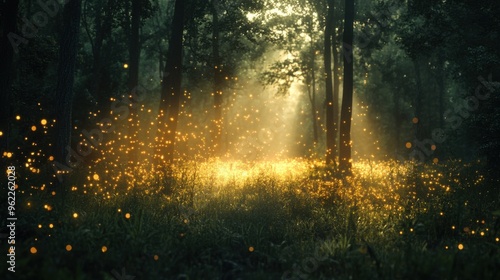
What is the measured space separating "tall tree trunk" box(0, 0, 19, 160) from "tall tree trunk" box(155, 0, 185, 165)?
4.73 metres

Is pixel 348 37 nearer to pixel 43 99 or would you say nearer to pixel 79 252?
pixel 79 252

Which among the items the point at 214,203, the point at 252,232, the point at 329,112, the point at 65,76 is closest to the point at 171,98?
the point at 65,76

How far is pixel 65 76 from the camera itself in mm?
10062

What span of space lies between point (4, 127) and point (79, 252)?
844 cm

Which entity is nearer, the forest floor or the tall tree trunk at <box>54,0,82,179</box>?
the forest floor

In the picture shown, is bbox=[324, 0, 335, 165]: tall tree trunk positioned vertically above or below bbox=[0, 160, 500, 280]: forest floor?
above

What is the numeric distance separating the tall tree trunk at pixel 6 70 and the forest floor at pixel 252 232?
339cm

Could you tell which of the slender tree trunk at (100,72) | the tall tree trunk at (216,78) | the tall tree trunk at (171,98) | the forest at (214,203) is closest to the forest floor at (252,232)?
the forest at (214,203)

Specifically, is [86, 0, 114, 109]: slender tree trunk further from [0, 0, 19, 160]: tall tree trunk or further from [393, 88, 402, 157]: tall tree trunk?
[393, 88, 402, 157]: tall tree trunk

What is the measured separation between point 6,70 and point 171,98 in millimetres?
5255

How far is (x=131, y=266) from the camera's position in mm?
5895

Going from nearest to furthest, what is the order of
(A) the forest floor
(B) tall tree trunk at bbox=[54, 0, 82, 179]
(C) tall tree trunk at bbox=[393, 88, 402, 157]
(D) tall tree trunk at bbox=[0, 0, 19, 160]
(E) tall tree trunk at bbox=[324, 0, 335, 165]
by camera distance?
(A) the forest floor
(B) tall tree trunk at bbox=[54, 0, 82, 179]
(D) tall tree trunk at bbox=[0, 0, 19, 160]
(E) tall tree trunk at bbox=[324, 0, 335, 165]
(C) tall tree trunk at bbox=[393, 88, 402, 157]

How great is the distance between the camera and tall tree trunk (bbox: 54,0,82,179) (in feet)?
32.6

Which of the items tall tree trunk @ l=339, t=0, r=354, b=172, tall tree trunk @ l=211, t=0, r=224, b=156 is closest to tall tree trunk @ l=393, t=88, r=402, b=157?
tall tree trunk @ l=211, t=0, r=224, b=156
